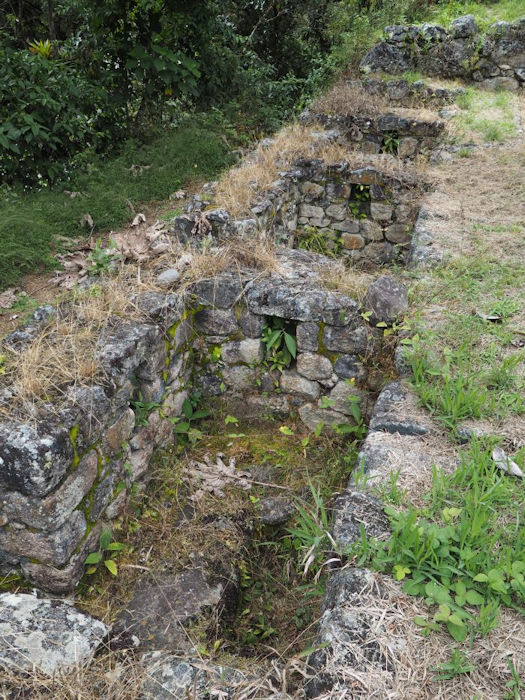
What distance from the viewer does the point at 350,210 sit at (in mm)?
6309

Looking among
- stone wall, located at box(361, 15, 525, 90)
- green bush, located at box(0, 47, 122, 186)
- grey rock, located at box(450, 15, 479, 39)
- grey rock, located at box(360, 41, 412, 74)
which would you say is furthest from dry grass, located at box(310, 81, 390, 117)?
green bush, located at box(0, 47, 122, 186)

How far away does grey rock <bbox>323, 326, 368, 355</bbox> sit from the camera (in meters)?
3.17

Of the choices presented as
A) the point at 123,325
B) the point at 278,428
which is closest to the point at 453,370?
the point at 278,428

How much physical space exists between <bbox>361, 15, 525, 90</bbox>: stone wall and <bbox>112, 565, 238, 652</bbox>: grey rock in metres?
10.1

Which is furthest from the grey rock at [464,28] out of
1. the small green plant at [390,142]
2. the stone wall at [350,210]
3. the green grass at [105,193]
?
the stone wall at [350,210]

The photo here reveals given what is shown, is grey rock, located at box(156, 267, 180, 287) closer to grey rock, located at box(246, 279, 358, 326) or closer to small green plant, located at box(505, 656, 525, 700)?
grey rock, located at box(246, 279, 358, 326)

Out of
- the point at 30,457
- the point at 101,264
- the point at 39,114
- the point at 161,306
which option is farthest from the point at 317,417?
the point at 39,114

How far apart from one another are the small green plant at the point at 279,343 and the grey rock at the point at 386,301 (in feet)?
1.76

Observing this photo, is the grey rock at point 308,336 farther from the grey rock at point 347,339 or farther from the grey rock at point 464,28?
the grey rock at point 464,28

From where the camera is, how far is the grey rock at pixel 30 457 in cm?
193

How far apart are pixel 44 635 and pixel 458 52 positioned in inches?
442

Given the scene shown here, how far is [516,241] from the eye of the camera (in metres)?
4.41

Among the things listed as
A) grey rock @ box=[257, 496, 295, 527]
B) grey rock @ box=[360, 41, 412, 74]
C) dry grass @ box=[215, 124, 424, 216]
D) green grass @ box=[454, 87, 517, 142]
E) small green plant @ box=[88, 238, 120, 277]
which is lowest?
grey rock @ box=[257, 496, 295, 527]

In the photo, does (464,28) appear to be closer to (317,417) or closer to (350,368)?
(350,368)
